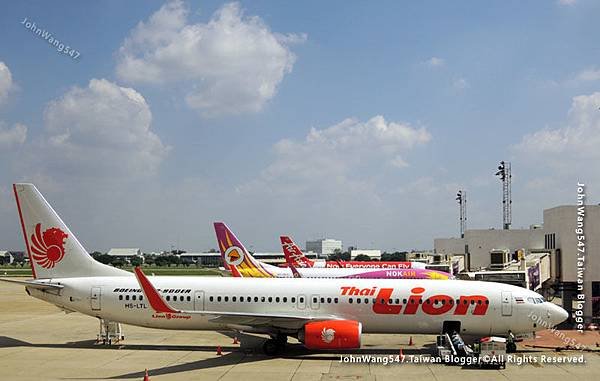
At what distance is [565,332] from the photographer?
34.2 meters

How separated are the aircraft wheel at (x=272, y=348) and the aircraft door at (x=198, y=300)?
3744mm

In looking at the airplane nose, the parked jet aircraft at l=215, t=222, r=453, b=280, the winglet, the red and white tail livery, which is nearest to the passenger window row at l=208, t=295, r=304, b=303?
the winglet

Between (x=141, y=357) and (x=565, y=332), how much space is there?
914 inches

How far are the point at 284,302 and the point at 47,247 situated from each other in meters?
12.0

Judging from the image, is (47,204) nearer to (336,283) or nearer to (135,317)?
(135,317)

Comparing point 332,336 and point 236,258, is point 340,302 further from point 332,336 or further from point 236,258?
point 236,258

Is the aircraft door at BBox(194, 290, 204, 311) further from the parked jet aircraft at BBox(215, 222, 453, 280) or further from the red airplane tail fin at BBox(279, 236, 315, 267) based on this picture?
the red airplane tail fin at BBox(279, 236, 315, 267)

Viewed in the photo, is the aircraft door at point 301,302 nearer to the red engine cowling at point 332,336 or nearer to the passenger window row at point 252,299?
the passenger window row at point 252,299

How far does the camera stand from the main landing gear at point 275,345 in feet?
87.5

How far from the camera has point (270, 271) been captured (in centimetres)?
5241

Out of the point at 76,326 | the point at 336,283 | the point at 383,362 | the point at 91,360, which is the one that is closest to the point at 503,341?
the point at 383,362

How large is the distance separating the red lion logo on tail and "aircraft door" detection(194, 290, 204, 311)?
6978 millimetres

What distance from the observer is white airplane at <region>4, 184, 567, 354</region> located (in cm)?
2689

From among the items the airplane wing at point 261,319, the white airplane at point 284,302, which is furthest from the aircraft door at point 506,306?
the airplane wing at point 261,319
